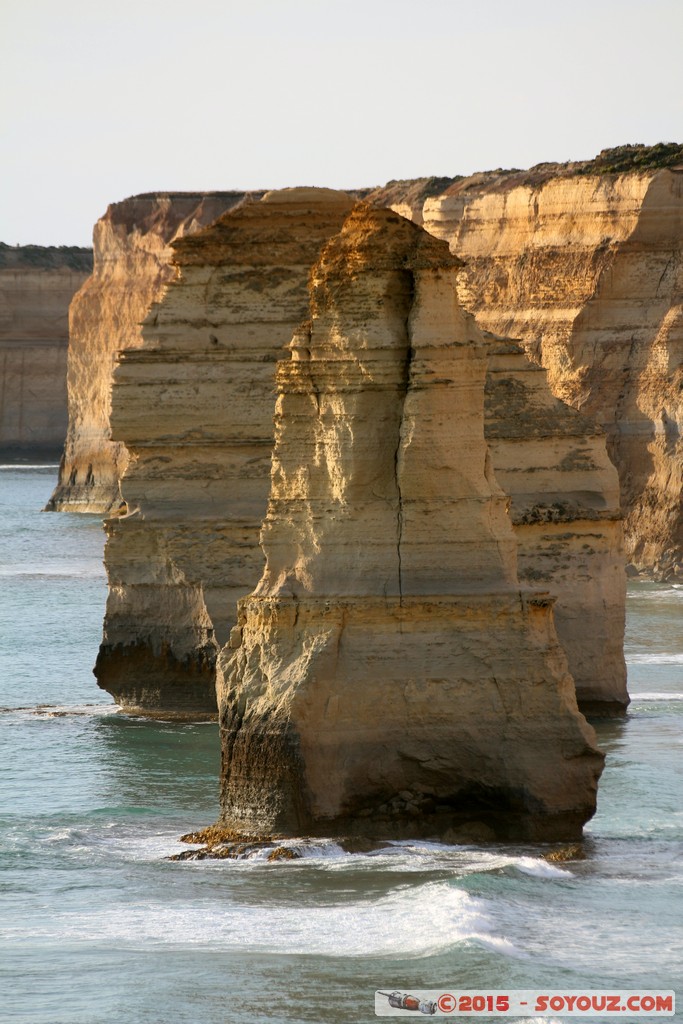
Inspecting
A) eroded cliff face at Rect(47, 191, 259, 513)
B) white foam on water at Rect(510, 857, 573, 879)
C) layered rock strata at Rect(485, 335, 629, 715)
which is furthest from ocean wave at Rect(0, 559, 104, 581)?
white foam on water at Rect(510, 857, 573, 879)

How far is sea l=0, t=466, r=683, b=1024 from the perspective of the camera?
14.5m

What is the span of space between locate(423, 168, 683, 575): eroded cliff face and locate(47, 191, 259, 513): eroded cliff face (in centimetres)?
2909

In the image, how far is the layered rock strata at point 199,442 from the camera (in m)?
26.9

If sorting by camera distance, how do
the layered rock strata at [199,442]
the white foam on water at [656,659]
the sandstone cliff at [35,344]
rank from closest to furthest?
the layered rock strata at [199,442] < the white foam on water at [656,659] < the sandstone cliff at [35,344]

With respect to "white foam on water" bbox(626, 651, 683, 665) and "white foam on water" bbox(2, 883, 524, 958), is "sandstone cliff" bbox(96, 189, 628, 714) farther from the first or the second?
"white foam on water" bbox(2, 883, 524, 958)

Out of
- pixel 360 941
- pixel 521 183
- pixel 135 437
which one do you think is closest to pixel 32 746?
pixel 135 437

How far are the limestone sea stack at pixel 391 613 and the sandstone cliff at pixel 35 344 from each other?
333ft

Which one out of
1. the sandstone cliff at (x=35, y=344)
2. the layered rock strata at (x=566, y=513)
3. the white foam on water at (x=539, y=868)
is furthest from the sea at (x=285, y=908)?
the sandstone cliff at (x=35, y=344)

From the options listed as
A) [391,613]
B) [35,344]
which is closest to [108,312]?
[35,344]

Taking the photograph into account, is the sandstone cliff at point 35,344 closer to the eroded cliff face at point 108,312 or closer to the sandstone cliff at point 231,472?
the eroded cliff face at point 108,312

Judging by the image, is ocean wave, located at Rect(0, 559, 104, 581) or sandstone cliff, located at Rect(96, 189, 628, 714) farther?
ocean wave, located at Rect(0, 559, 104, 581)

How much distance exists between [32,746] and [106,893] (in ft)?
26.2

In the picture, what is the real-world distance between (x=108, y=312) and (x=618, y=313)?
39.0 meters
